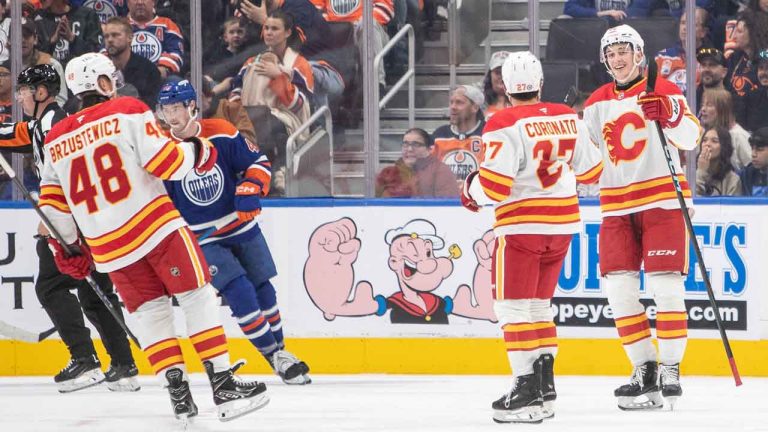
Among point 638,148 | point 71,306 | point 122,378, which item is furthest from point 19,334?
point 638,148

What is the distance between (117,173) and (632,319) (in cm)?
205

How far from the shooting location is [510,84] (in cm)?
480

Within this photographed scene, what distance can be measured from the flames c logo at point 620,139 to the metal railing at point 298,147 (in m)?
2.02

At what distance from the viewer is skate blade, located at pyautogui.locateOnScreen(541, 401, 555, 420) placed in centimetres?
483

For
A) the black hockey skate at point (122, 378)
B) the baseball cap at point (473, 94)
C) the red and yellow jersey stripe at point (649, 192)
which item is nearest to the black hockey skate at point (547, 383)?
the red and yellow jersey stripe at point (649, 192)

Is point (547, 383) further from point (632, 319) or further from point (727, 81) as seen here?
point (727, 81)

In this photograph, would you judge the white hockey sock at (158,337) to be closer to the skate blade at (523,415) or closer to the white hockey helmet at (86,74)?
the white hockey helmet at (86,74)

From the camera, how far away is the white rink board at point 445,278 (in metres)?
6.21

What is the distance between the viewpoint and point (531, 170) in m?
4.77

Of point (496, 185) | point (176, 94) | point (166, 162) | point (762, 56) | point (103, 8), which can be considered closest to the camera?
point (166, 162)

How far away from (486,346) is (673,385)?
160 cm

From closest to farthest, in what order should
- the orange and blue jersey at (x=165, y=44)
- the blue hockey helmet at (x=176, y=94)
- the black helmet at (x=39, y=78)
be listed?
the blue hockey helmet at (x=176, y=94), the black helmet at (x=39, y=78), the orange and blue jersey at (x=165, y=44)

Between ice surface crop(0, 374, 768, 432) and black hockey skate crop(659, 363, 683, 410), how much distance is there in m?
0.07

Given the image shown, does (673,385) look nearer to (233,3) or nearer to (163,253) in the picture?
(163,253)
